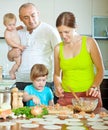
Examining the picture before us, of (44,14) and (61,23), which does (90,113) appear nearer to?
(61,23)

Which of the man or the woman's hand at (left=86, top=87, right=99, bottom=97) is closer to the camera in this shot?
the woman's hand at (left=86, top=87, right=99, bottom=97)

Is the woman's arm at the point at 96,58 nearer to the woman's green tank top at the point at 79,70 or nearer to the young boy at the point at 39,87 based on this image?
the woman's green tank top at the point at 79,70

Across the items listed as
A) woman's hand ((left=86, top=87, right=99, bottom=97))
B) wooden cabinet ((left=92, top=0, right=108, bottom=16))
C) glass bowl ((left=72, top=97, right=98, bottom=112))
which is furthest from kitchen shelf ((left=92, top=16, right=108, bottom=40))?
glass bowl ((left=72, top=97, right=98, bottom=112))

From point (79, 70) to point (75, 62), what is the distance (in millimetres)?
62

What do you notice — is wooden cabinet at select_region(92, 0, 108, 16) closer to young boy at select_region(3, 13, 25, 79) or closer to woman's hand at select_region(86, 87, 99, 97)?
young boy at select_region(3, 13, 25, 79)

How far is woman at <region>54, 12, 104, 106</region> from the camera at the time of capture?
2090 millimetres

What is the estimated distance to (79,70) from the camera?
2.16 m

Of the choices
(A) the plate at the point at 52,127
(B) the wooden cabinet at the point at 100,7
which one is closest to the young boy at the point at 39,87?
(A) the plate at the point at 52,127

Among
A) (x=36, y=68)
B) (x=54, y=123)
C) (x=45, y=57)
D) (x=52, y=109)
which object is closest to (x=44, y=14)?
(x=45, y=57)

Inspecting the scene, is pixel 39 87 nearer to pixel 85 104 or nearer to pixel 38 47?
pixel 38 47

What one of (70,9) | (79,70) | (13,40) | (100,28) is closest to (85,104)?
(79,70)

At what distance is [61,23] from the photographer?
206cm

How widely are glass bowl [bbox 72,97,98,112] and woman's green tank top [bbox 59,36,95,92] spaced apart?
266 mm

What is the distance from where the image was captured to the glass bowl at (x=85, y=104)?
6.08ft
